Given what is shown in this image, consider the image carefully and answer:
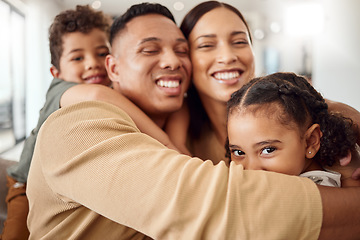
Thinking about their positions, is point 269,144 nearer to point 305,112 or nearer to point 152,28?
point 305,112

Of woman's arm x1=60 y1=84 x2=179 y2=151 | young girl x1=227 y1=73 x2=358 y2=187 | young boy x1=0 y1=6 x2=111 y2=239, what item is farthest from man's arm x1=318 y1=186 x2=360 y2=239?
young boy x1=0 y1=6 x2=111 y2=239

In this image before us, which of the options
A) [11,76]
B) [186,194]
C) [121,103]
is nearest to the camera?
[186,194]

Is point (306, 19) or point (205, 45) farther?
point (306, 19)

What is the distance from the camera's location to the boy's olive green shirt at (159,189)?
2.74 ft

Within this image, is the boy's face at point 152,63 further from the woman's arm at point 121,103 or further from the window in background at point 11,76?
the window in background at point 11,76

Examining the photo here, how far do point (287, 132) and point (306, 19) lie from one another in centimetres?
542

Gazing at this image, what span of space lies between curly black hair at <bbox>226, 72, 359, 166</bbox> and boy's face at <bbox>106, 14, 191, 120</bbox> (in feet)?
1.47

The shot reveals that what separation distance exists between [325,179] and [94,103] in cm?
79

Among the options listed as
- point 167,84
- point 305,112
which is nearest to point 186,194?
point 305,112

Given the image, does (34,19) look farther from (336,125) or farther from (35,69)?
(336,125)

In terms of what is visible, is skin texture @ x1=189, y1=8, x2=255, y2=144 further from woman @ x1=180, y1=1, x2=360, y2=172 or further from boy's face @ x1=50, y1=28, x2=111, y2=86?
boy's face @ x1=50, y1=28, x2=111, y2=86

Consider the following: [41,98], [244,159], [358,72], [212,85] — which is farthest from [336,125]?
[41,98]

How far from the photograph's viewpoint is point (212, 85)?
173 centimetres

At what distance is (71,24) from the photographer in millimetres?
2070
